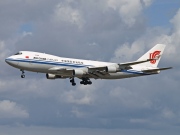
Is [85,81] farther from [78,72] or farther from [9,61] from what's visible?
[9,61]

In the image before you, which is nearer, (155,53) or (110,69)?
(110,69)

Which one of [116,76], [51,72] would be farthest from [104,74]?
[51,72]

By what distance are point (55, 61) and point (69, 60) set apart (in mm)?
4137

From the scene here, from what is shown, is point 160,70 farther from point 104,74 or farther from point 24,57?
point 24,57

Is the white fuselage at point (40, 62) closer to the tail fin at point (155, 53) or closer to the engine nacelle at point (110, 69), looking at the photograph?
the engine nacelle at point (110, 69)

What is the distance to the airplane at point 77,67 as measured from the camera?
5546 inches

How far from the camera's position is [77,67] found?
147m

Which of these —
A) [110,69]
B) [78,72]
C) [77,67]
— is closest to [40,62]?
[78,72]

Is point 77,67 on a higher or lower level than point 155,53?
lower

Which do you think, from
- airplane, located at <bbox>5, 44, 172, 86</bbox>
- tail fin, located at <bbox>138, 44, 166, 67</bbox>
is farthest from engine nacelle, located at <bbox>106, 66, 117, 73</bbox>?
tail fin, located at <bbox>138, 44, 166, 67</bbox>

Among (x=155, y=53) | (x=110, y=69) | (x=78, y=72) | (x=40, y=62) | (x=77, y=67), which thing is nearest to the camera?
(x=40, y=62)

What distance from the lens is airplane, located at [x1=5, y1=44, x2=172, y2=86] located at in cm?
14088

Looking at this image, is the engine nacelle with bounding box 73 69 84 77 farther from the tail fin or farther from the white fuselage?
the tail fin

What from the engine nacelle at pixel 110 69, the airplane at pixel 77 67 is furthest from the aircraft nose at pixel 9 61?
the engine nacelle at pixel 110 69
